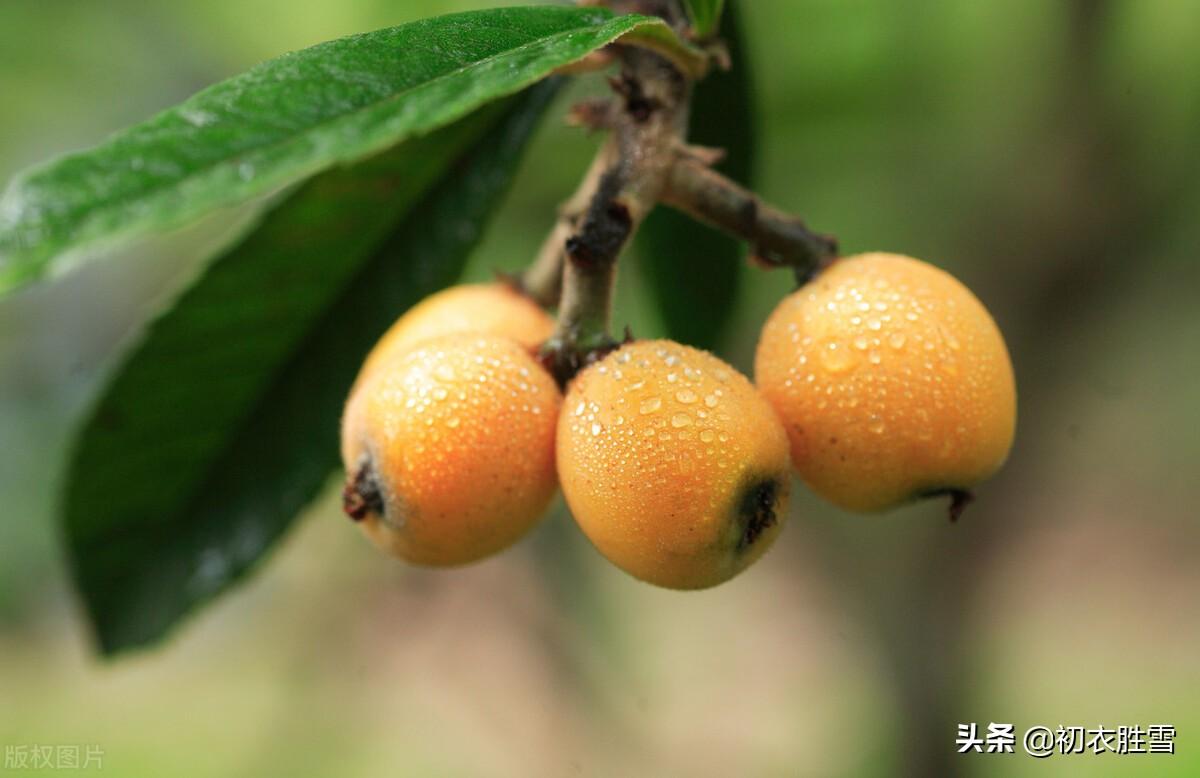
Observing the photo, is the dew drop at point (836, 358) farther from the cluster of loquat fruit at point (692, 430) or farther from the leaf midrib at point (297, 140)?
the leaf midrib at point (297, 140)

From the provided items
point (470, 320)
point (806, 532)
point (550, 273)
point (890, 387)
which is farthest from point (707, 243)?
point (806, 532)

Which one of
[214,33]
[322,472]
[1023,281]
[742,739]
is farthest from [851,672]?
[214,33]

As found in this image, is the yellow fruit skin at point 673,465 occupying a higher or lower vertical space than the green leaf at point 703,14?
lower

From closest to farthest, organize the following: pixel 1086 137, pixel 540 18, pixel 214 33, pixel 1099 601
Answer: pixel 540 18
pixel 1086 137
pixel 214 33
pixel 1099 601

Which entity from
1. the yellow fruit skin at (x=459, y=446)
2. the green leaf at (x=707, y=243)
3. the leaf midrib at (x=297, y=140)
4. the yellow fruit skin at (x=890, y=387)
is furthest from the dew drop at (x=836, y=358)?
the green leaf at (x=707, y=243)

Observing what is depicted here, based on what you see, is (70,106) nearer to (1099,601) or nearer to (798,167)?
(798,167)

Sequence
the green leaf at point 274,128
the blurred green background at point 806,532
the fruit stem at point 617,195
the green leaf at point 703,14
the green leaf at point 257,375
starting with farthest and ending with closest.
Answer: the blurred green background at point 806,532
the green leaf at point 257,375
the green leaf at point 703,14
the fruit stem at point 617,195
the green leaf at point 274,128

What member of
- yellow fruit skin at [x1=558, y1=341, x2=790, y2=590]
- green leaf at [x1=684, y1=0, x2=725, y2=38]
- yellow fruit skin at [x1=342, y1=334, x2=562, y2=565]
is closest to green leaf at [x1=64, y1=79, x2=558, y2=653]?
green leaf at [x1=684, y1=0, x2=725, y2=38]
